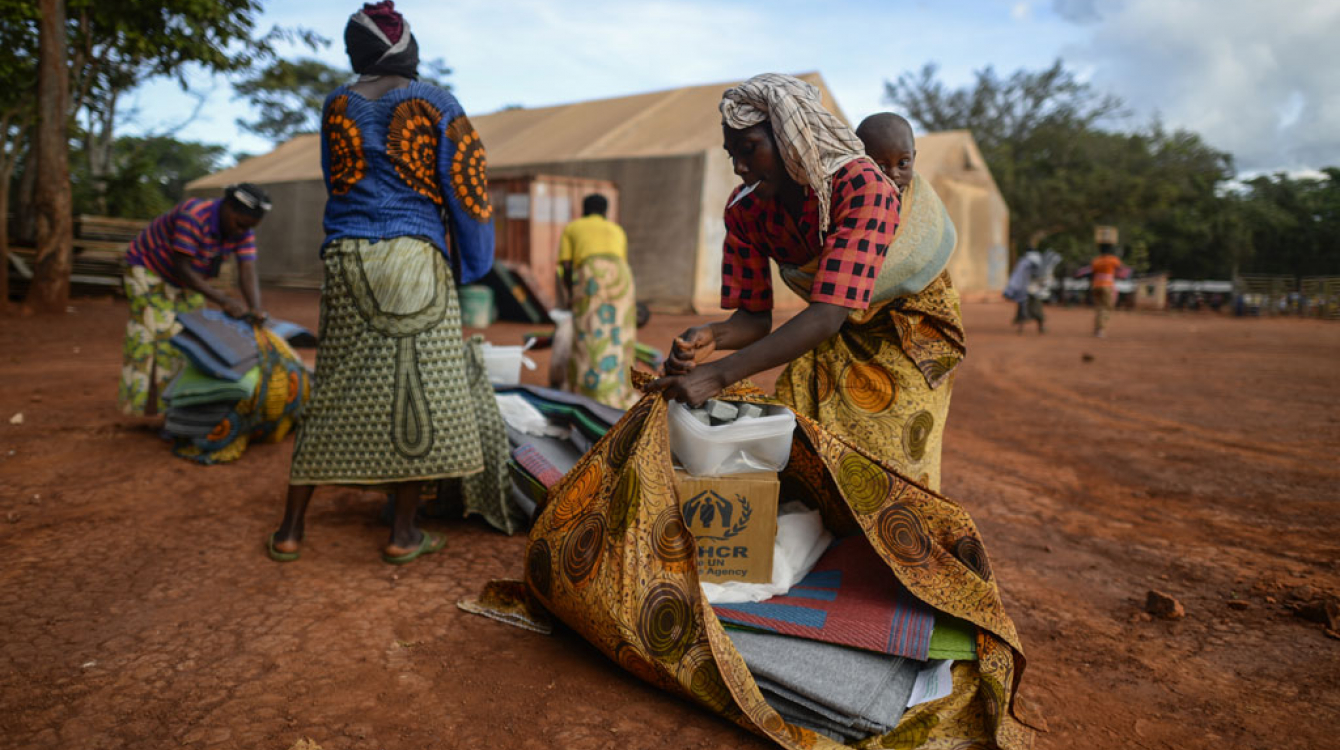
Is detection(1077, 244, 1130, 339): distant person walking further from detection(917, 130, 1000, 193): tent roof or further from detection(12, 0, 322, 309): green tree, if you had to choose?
detection(12, 0, 322, 309): green tree

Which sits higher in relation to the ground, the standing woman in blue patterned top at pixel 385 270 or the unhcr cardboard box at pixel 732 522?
the standing woman in blue patterned top at pixel 385 270

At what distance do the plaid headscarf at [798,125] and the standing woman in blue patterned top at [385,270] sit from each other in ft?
4.03

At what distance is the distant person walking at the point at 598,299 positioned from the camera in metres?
5.87

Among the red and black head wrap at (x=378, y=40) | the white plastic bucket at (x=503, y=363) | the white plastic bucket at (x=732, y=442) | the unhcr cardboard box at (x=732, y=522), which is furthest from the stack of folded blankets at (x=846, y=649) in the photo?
the white plastic bucket at (x=503, y=363)

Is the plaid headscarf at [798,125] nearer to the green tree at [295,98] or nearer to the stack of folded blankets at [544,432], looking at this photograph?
the stack of folded blankets at [544,432]

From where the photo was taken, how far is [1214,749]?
1.92 metres

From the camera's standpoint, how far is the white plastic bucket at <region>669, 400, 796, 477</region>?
208cm

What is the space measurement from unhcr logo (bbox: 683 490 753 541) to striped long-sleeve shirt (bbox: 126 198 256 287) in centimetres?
357

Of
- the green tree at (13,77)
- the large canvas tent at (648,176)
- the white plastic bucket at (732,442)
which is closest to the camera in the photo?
the white plastic bucket at (732,442)

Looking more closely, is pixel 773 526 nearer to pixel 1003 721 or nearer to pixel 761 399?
pixel 761 399

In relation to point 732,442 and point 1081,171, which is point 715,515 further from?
point 1081,171

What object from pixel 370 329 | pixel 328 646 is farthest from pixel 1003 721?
pixel 370 329

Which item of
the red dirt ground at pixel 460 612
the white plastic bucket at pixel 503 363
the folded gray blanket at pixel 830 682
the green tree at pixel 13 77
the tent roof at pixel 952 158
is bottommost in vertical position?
the red dirt ground at pixel 460 612

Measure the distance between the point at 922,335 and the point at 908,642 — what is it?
85 centimetres
